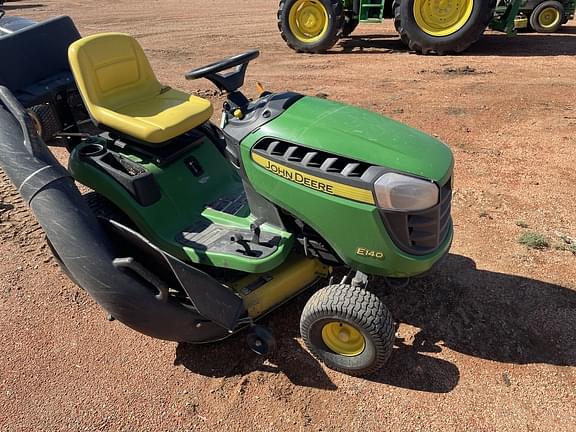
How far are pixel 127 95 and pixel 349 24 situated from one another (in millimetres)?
7901

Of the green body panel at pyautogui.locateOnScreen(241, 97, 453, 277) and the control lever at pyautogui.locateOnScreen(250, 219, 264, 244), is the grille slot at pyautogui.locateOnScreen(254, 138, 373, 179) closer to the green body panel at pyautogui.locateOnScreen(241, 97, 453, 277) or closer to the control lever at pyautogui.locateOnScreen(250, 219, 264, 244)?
the green body panel at pyautogui.locateOnScreen(241, 97, 453, 277)

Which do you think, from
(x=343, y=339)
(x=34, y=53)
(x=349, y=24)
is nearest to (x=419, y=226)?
(x=343, y=339)

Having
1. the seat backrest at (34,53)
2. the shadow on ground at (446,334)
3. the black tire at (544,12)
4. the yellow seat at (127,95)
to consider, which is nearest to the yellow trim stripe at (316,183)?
the yellow seat at (127,95)

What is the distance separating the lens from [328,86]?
741 cm

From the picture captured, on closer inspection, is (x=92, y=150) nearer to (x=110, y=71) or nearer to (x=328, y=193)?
(x=110, y=71)

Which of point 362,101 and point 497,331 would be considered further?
point 362,101

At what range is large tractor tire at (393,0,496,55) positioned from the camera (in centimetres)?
836

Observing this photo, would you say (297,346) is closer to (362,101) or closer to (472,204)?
(472,204)

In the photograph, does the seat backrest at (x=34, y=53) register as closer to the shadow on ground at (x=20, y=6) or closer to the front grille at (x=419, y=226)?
the front grille at (x=419, y=226)

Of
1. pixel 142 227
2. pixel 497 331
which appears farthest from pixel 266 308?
pixel 497 331

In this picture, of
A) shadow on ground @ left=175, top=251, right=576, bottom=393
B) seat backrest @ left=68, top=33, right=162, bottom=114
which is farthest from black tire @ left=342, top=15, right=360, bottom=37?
shadow on ground @ left=175, top=251, right=576, bottom=393

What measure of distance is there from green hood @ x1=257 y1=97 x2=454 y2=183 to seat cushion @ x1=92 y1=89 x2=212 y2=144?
2.38ft

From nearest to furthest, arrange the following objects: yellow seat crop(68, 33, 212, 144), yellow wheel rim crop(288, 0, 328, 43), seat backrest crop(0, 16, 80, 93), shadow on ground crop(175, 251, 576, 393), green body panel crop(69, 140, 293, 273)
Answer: shadow on ground crop(175, 251, 576, 393) < green body panel crop(69, 140, 293, 273) < yellow seat crop(68, 33, 212, 144) < seat backrest crop(0, 16, 80, 93) < yellow wheel rim crop(288, 0, 328, 43)

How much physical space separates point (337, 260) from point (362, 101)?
437cm
